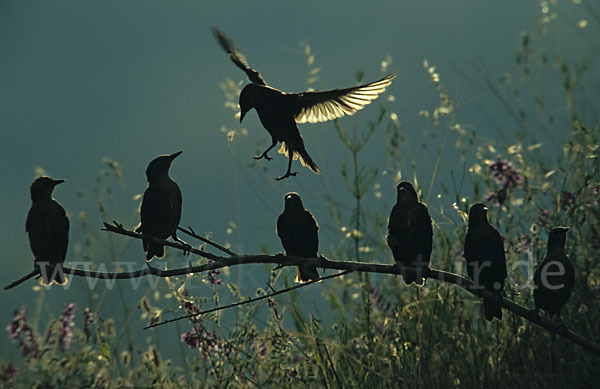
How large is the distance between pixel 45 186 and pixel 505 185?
9.24ft

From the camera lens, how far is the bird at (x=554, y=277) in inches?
126

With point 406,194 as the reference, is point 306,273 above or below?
below

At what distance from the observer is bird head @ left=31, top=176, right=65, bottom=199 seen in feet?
10.8

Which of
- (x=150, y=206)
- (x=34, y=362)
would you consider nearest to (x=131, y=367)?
(x=34, y=362)

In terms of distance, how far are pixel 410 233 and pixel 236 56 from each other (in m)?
1.15

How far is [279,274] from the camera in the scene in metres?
3.98

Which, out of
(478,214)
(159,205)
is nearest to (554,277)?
(478,214)

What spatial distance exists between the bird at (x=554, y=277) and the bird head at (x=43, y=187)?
2.28m

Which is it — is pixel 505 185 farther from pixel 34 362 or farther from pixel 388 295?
pixel 34 362

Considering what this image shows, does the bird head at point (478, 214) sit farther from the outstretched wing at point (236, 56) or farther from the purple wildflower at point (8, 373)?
the purple wildflower at point (8, 373)

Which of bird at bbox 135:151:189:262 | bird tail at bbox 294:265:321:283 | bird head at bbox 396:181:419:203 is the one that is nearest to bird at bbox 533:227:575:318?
bird head at bbox 396:181:419:203

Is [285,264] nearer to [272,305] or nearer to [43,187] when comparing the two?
[272,305]

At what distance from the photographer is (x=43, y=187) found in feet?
10.9

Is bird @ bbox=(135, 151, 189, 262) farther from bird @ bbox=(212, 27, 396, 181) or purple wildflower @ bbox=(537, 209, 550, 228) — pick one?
purple wildflower @ bbox=(537, 209, 550, 228)
